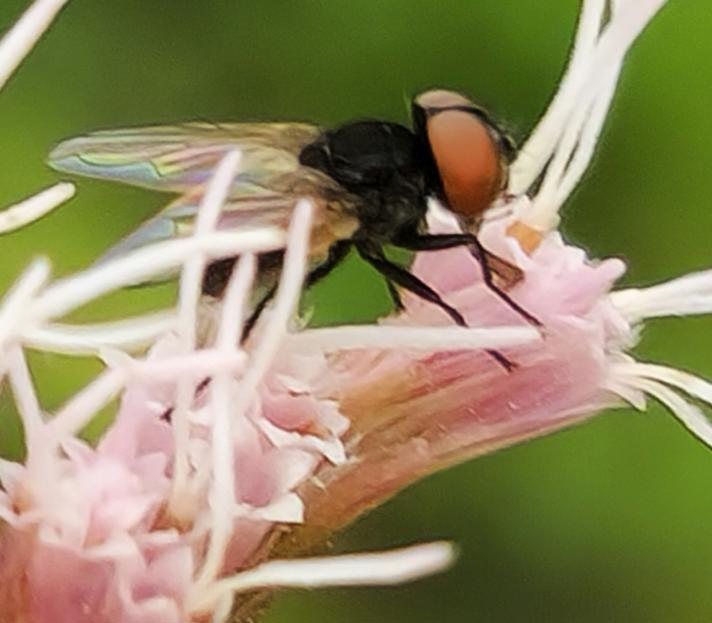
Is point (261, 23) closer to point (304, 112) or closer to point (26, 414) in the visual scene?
point (304, 112)

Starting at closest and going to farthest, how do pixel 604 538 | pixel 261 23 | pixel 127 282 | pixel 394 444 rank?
pixel 127 282 < pixel 394 444 < pixel 604 538 < pixel 261 23

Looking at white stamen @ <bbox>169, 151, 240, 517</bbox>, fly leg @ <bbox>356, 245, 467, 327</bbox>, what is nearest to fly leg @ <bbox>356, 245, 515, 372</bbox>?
fly leg @ <bbox>356, 245, 467, 327</bbox>

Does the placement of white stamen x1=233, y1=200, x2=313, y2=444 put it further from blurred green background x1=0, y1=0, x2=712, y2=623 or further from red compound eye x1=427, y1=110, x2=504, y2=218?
blurred green background x1=0, y1=0, x2=712, y2=623

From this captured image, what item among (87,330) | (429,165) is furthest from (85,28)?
(87,330)

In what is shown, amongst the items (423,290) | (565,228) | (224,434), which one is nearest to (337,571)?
(224,434)

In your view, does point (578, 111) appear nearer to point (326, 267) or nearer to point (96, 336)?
point (326, 267)
